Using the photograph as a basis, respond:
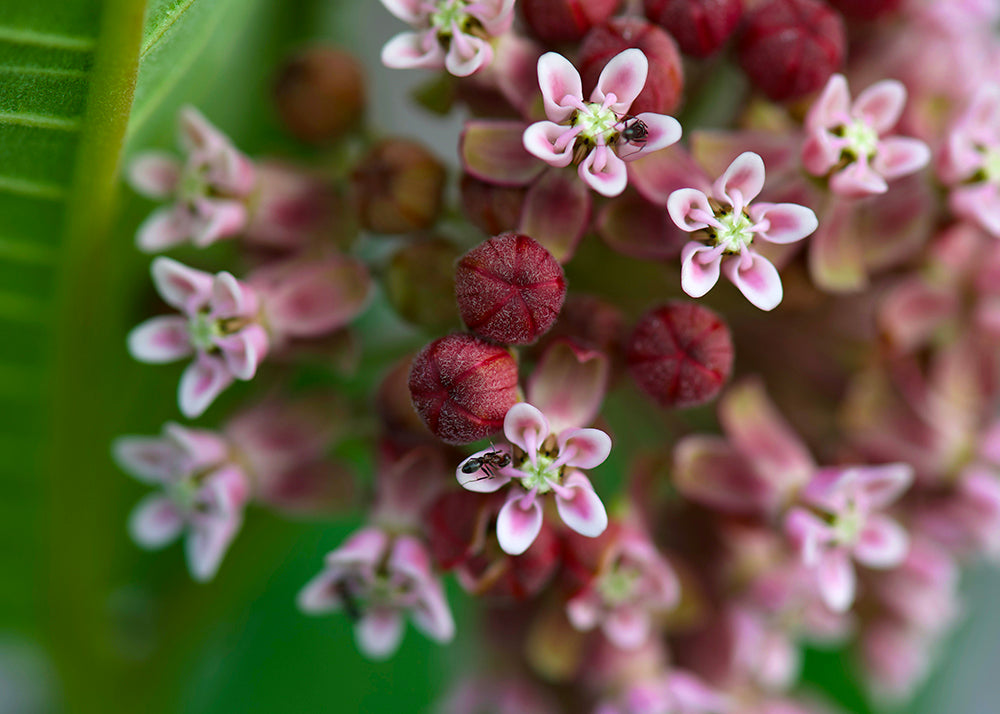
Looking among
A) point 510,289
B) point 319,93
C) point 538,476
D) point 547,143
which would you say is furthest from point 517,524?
point 319,93

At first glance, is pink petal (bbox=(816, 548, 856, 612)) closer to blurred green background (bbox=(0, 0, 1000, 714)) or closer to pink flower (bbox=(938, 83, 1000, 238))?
pink flower (bbox=(938, 83, 1000, 238))

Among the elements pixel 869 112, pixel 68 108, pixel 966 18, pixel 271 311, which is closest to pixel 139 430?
pixel 271 311

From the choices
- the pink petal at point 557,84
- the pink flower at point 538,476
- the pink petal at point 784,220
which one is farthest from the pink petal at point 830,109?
the pink flower at point 538,476

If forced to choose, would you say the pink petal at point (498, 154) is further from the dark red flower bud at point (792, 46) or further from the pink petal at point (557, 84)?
the dark red flower bud at point (792, 46)

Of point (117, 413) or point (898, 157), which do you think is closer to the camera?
point (898, 157)

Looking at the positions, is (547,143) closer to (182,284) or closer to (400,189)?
(400,189)
